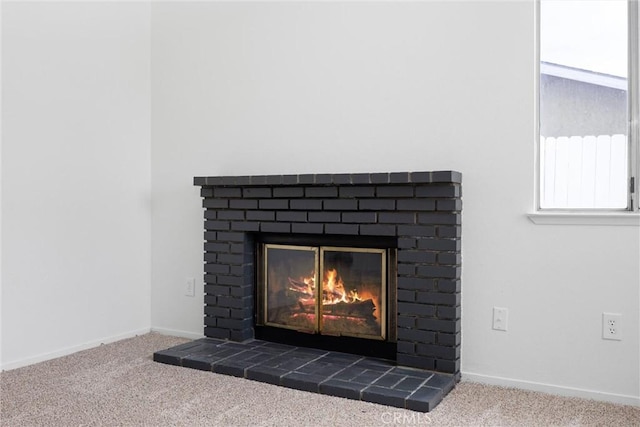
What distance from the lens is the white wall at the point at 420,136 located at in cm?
249

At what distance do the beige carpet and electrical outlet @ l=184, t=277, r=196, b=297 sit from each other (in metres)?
0.75

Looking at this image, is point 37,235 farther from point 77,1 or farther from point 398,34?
point 398,34

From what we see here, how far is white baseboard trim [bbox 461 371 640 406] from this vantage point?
240cm

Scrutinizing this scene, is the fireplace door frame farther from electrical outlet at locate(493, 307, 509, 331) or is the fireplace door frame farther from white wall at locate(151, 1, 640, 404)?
electrical outlet at locate(493, 307, 509, 331)

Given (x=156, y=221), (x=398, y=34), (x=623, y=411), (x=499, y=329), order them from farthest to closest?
(x=156, y=221) → (x=398, y=34) → (x=499, y=329) → (x=623, y=411)

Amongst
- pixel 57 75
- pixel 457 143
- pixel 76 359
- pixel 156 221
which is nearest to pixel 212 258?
pixel 156 221

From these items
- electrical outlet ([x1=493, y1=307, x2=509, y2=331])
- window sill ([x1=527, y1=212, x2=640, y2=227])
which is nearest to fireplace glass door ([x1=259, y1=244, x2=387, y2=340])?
electrical outlet ([x1=493, y1=307, x2=509, y2=331])

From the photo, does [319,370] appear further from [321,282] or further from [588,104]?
[588,104]

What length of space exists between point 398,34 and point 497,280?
4.31 feet

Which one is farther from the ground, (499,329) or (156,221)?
(156,221)

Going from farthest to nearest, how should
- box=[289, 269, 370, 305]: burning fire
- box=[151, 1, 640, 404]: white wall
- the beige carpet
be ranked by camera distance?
box=[289, 269, 370, 305]: burning fire
box=[151, 1, 640, 404]: white wall
the beige carpet

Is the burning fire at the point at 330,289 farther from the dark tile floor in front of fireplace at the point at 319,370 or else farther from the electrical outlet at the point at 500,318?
the electrical outlet at the point at 500,318

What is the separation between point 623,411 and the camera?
231 cm

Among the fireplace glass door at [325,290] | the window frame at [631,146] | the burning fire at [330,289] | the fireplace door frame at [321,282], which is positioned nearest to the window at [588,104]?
the window frame at [631,146]
